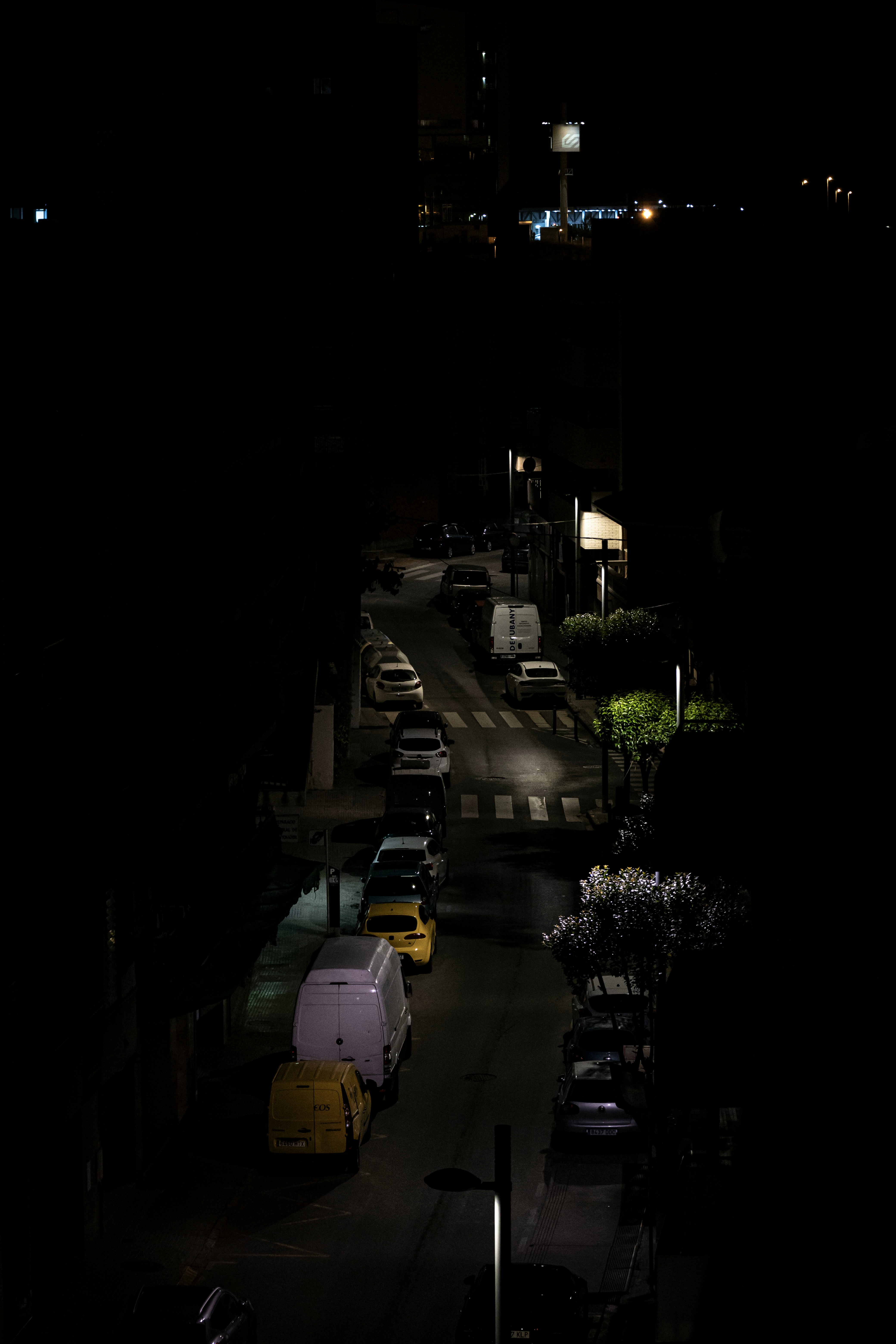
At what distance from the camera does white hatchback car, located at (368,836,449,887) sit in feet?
145

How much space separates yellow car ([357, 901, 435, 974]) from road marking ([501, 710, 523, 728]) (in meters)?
24.9

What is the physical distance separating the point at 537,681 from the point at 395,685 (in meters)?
5.56

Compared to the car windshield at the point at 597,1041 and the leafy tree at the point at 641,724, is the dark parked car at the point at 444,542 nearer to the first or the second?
the leafy tree at the point at 641,724

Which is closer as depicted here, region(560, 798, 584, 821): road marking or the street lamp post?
the street lamp post

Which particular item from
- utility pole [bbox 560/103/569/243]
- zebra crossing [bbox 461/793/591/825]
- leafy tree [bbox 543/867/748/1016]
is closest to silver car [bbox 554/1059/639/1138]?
leafy tree [bbox 543/867/748/1016]

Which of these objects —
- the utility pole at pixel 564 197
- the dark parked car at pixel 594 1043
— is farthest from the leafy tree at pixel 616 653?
the utility pole at pixel 564 197

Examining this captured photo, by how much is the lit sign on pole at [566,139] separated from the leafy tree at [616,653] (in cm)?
4636

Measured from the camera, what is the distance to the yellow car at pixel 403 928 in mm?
40438

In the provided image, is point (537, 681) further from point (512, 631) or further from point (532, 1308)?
point (532, 1308)

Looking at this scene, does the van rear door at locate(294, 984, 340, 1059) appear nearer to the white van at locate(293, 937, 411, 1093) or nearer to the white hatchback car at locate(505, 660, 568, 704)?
the white van at locate(293, 937, 411, 1093)

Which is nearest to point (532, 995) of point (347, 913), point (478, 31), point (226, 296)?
point (347, 913)

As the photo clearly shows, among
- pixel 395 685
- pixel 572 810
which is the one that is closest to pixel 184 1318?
pixel 572 810

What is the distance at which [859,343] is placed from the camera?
19.0m

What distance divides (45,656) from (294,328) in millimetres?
31633
